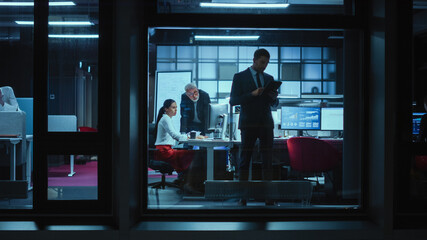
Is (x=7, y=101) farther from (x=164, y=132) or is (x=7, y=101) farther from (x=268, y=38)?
(x=268, y=38)

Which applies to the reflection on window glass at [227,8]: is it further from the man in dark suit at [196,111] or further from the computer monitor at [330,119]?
the computer monitor at [330,119]

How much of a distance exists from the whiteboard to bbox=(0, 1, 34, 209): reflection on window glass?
7.37 feet

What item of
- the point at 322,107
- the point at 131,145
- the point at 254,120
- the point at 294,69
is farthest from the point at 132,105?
the point at 294,69

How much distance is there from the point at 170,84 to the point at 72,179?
248cm

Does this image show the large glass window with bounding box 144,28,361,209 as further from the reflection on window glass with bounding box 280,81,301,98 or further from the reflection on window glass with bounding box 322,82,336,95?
the reflection on window glass with bounding box 322,82,336,95

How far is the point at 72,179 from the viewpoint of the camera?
227 inches

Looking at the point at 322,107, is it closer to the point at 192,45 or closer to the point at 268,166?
the point at 268,166

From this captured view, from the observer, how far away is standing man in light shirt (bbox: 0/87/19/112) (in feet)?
15.1

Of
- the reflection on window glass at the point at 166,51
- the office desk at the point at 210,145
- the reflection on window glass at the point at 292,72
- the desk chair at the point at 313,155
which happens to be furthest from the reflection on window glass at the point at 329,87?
the office desk at the point at 210,145

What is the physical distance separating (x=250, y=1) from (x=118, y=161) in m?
2.07

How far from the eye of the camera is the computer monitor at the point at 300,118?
15.6 ft

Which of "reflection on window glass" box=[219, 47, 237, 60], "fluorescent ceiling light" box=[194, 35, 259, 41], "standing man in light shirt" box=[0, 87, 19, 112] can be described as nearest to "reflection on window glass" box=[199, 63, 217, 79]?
"reflection on window glass" box=[219, 47, 237, 60]

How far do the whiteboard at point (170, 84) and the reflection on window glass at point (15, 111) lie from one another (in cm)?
225

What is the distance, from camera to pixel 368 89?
9.36 ft
